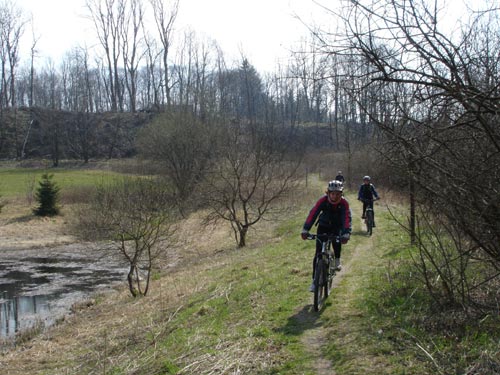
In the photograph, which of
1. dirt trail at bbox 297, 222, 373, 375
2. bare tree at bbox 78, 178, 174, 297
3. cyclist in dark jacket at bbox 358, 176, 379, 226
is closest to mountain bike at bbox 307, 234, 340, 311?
dirt trail at bbox 297, 222, 373, 375

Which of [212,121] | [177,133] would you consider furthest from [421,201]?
[212,121]

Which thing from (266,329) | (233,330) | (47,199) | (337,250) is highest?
(337,250)

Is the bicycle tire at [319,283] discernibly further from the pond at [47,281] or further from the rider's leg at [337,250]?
the pond at [47,281]

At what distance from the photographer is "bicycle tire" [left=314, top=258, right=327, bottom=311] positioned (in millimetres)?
7660

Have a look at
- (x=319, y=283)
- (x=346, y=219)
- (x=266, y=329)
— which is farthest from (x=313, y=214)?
(x=266, y=329)

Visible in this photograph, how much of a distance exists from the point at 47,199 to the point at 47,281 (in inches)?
616

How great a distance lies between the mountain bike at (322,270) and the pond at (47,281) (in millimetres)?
9901

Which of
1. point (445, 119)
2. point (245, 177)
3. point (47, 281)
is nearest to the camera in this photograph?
point (445, 119)

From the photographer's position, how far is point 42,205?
35.2 metres

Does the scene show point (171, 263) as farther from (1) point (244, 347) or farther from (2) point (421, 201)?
(2) point (421, 201)

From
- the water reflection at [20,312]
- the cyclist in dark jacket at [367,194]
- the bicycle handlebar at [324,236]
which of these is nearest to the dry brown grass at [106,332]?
the water reflection at [20,312]

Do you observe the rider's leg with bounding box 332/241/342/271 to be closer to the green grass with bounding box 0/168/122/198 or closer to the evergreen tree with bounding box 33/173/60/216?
the green grass with bounding box 0/168/122/198

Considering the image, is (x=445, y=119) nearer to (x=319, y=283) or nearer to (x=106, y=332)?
(x=319, y=283)

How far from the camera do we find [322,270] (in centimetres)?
789
